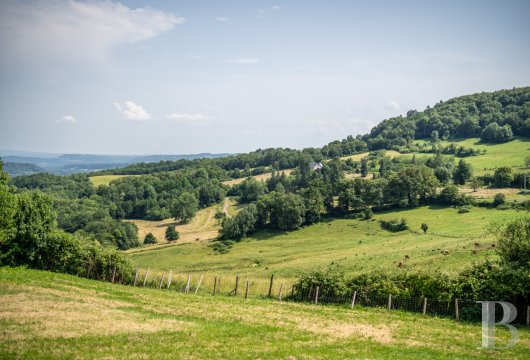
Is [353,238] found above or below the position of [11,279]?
below

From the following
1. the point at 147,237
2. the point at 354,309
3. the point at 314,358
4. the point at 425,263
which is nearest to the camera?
the point at 314,358

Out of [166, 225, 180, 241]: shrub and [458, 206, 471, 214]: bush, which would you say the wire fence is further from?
[166, 225, 180, 241]: shrub

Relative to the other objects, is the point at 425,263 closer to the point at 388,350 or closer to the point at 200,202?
the point at 388,350

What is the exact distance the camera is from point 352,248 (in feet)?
313

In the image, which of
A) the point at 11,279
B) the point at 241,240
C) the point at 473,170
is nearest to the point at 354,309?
the point at 11,279

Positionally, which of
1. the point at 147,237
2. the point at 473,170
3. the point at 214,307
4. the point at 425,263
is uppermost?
the point at 473,170

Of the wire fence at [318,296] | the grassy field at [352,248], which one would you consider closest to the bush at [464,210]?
the grassy field at [352,248]

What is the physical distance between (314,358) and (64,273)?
35.7m

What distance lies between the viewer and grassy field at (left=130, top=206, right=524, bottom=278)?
234ft

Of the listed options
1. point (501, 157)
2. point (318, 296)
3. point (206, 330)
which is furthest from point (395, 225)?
point (501, 157)

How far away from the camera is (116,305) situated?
29703 millimetres

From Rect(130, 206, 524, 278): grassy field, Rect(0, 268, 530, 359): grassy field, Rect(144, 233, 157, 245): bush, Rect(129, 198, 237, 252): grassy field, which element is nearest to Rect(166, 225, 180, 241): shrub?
Rect(129, 198, 237, 252): grassy field

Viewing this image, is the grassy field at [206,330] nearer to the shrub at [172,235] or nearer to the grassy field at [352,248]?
the grassy field at [352,248]

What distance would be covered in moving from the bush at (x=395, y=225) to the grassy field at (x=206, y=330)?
79.1 meters
